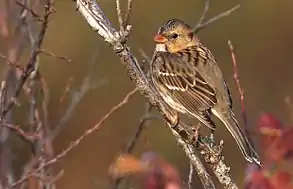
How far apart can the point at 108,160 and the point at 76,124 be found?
101 cm

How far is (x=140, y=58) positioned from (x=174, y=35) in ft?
17.9

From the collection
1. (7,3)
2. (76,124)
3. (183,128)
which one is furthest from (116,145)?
(183,128)

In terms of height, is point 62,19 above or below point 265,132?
above

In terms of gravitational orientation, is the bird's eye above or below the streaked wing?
above

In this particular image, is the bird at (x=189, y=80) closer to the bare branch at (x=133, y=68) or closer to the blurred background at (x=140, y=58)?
the bare branch at (x=133, y=68)

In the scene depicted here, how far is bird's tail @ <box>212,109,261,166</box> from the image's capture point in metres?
4.52

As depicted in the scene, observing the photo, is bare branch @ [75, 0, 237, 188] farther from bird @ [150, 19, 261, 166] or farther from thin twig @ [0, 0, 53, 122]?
bird @ [150, 19, 261, 166]

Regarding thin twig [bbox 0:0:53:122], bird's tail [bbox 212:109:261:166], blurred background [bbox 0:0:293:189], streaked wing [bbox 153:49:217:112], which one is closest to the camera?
thin twig [bbox 0:0:53:122]

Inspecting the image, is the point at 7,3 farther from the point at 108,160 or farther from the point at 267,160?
the point at 108,160

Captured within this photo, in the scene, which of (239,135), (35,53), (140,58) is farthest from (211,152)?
(140,58)

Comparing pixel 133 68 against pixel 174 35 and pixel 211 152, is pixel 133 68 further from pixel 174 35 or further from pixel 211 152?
→ pixel 174 35

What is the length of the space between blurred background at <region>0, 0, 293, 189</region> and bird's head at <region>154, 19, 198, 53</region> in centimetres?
449

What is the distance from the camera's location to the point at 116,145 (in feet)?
39.0

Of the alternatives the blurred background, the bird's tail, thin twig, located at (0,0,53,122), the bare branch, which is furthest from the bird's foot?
the blurred background
